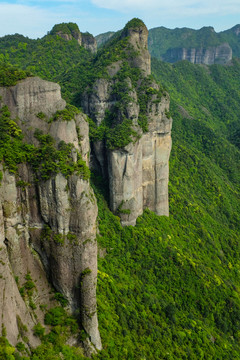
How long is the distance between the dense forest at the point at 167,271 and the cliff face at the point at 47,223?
1099mm

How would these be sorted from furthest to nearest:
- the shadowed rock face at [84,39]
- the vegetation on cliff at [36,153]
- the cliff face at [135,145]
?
the shadowed rock face at [84,39]
the cliff face at [135,145]
the vegetation on cliff at [36,153]

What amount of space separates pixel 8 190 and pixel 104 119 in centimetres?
2213

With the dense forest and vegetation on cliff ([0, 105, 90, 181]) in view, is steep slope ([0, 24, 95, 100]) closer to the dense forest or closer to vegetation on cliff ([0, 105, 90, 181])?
the dense forest

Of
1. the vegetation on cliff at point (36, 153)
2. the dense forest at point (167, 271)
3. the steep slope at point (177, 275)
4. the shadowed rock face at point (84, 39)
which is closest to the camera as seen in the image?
the vegetation on cliff at point (36, 153)

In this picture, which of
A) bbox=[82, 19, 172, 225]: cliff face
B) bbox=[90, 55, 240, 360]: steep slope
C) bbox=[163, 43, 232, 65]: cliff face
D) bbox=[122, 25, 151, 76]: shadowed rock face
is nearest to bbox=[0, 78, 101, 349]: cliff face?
bbox=[90, 55, 240, 360]: steep slope

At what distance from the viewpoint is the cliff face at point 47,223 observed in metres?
22.8

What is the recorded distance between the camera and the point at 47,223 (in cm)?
2442

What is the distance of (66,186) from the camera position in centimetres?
2367

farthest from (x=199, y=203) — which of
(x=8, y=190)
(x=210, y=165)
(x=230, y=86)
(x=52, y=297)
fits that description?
(x=230, y=86)

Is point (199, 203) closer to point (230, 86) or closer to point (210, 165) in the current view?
point (210, 165)

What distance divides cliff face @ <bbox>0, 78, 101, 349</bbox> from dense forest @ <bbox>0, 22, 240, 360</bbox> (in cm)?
110

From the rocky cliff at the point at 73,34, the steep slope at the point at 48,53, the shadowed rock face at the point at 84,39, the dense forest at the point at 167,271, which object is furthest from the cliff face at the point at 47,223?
the shadowed rock face at the point at 84,39

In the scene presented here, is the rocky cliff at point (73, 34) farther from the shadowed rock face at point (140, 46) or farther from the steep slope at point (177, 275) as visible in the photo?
the steep slope at point (177, 275)

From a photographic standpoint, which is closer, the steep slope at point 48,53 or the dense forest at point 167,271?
the dense forest at point 167,271
